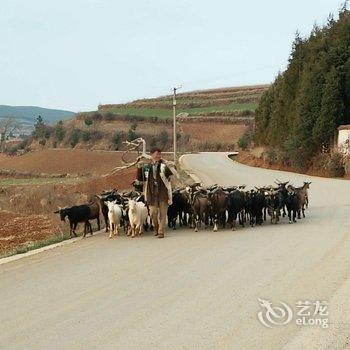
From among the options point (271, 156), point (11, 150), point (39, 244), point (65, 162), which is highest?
point (39, 244)

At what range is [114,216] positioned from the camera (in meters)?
15.1

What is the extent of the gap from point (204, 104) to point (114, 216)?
97.4 meters

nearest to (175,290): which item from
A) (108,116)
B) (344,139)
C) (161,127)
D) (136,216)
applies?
(136,216)

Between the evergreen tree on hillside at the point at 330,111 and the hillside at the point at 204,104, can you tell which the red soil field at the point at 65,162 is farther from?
the hillside at the point at 204,104

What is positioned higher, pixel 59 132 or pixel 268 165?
pixel 59 132

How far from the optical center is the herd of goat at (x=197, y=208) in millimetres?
15180

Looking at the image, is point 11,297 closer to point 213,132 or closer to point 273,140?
point 273,140

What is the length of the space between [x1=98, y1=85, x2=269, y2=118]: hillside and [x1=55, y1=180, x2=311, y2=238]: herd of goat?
82.4m

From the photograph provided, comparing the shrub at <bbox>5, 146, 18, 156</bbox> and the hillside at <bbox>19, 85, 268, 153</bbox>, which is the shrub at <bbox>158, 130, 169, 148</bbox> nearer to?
the hillside at <bbox>19, 85, 268, 153</bbox>

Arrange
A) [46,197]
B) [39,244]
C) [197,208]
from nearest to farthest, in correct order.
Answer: [39,244]
[197,208]
[46,197]

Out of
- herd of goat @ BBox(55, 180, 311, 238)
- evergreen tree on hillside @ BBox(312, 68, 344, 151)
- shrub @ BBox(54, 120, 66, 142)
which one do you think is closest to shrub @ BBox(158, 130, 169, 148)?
shrub @ BBox(54, 120, 66, 142)

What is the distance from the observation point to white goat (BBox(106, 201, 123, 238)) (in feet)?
49.3

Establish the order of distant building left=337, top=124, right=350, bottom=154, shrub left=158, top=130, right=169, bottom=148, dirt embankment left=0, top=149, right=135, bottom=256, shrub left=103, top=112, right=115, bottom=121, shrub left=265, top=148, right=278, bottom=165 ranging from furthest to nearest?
shrub left=103, top=112, right=115, bottom=121, shrub left=158, top=130, right=169, bottom=148, shrub left=265, top=148, right=278, bottom=165, distant building left=337, top=124, right=350, bottom=154, dirt embankment left=0, top=149, right=135, bottom=256

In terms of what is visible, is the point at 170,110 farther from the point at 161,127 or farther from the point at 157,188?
the point at 157,188
